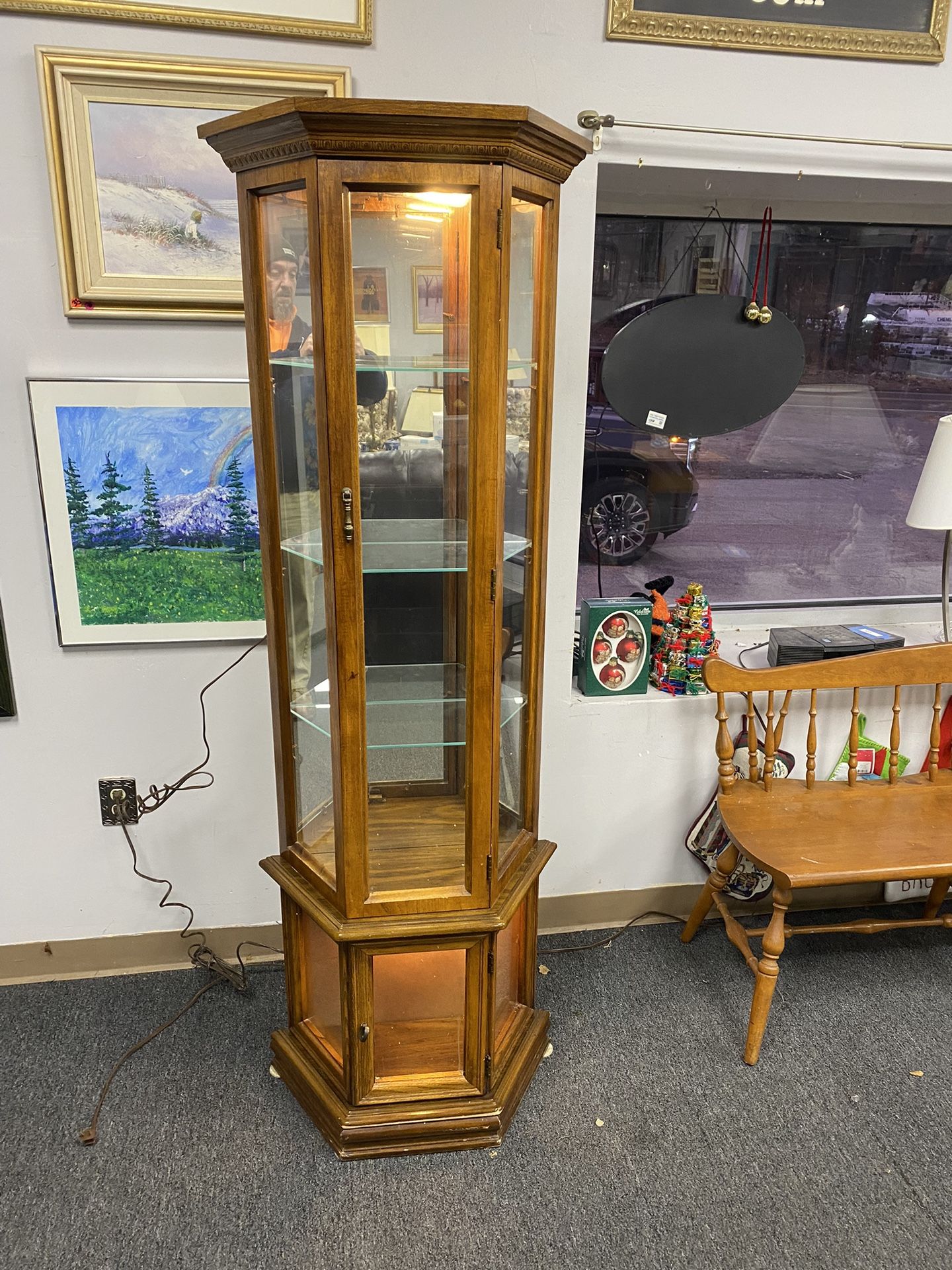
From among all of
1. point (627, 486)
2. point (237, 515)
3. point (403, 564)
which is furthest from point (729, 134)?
point (237, 515)

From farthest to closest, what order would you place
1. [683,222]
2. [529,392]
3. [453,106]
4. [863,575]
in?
[863,575], [683,222], [529,392], [453,106]

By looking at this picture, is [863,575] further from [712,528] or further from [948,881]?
[948,881]

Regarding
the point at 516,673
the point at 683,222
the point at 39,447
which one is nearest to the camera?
the point at 516,673

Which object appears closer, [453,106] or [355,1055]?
[453,106]

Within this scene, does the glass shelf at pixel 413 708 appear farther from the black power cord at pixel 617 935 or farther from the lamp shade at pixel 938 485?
the lamp shade at pixel 938 485

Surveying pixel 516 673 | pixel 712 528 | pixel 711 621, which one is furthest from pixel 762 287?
pixel 516 673

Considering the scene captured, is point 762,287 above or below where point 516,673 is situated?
above

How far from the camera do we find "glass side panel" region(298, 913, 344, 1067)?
1879 mm

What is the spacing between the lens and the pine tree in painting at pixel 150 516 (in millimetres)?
2016

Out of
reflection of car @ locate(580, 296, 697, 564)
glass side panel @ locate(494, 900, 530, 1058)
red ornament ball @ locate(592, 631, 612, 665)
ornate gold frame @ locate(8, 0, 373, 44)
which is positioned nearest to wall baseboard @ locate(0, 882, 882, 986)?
glass side panel @ locate(494, 900, 530, 1058)

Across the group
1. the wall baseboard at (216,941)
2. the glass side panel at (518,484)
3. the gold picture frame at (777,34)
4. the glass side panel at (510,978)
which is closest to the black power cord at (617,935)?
the wall baseboard at (216,941)

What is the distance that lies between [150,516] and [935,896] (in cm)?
236

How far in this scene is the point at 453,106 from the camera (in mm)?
1299

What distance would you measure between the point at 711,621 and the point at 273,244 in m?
1.57
